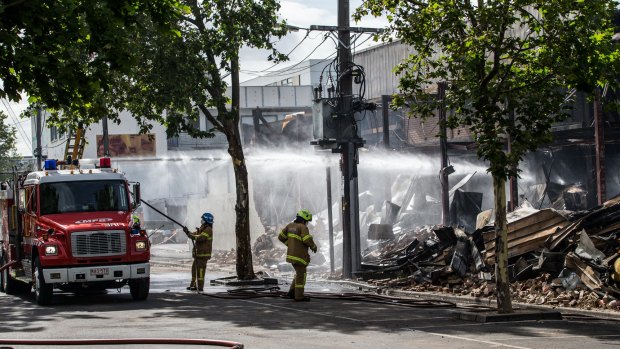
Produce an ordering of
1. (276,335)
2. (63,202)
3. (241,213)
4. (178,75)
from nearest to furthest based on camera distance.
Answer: (276,335) < (63,202) < (178,75) < (241,213)

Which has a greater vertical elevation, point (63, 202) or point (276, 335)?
Answer: point (63, 202)

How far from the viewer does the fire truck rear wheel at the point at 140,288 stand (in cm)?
2084

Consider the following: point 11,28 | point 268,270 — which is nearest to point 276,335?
point 11,28

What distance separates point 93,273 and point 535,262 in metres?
9.14

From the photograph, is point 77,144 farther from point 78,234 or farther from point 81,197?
point 78,234

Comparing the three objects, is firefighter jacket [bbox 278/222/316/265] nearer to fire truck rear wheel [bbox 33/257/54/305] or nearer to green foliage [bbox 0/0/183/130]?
fire truck rear wheel [bbox 33/257/54/305]

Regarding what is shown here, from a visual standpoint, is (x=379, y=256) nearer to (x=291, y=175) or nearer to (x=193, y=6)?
(x=193, y=6)

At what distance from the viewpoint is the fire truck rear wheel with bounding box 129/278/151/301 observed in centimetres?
2084

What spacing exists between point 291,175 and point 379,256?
1917cm

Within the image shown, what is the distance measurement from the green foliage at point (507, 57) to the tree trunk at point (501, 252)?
1.68 feet

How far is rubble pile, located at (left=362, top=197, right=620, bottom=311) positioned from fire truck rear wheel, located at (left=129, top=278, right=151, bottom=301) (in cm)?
632

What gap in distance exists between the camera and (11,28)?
1230cm

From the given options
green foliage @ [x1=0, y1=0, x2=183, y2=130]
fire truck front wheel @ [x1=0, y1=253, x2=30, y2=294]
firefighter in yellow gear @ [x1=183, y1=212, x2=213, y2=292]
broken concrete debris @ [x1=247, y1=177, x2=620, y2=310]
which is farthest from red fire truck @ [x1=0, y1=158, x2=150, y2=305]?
green foliage @ [x1=0, y1=0, x2=183, y2=130]

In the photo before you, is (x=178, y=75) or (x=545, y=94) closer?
(x=545, y=94)
